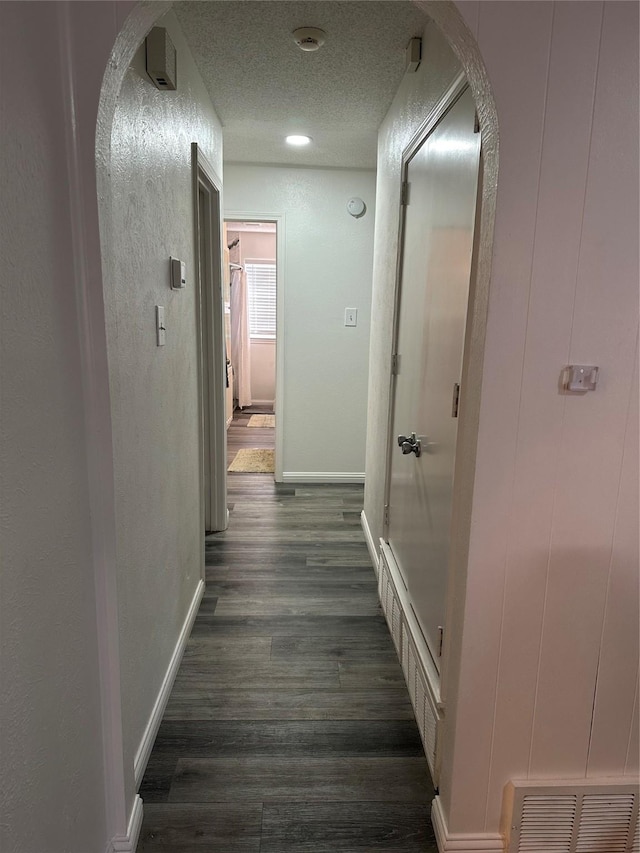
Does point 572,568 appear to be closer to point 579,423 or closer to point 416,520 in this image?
point 579,423

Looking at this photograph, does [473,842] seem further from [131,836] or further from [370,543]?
[370,543]

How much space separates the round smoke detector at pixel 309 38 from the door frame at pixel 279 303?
1.88 m

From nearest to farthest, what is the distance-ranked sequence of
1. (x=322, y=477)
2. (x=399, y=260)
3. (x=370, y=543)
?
(x=399, y=260), (x=370, y=543), (x=322, y=477)

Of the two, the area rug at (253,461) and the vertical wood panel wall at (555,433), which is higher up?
the vertical wood panel wall at (555,433)

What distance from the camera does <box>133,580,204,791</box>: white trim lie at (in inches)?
63.3

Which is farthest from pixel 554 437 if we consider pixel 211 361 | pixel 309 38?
pixel 211 361

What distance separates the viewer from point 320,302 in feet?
14.0

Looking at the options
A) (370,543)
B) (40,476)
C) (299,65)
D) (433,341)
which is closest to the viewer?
(40,476)

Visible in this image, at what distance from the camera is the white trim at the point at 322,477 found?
453cm

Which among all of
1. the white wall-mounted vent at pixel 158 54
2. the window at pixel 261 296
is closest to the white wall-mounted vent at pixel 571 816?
the white wall-mounted vent at pixel 158 54

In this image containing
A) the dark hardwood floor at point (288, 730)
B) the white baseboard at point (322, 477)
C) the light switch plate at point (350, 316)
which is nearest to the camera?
the dark hardwood floor at point (288, 730)

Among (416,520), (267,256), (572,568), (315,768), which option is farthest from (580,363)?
(267,256)

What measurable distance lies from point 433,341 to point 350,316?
2.53 m

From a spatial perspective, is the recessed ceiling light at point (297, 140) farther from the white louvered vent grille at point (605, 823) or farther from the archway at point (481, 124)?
the white louvered vent grille at point (605, 823)
